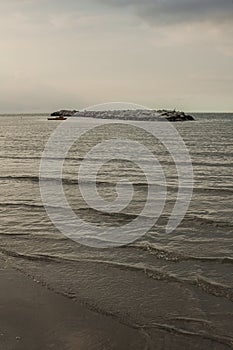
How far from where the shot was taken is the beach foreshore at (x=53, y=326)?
5.46m

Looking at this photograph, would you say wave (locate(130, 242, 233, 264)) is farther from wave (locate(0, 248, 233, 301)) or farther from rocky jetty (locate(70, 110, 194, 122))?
rocky jetty (locate(70, 110, 194, 122))

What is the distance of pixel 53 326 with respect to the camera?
5930 millimetres

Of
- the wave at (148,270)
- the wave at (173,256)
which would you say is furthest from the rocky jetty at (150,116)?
the wave at (148,270)

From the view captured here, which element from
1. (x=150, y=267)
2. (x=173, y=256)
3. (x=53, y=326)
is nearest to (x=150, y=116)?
(x=173, y=256)

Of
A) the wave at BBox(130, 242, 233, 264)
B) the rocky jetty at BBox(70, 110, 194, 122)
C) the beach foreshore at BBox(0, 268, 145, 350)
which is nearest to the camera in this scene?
the beach foreshore at BBox(0, 268, 145, 350)

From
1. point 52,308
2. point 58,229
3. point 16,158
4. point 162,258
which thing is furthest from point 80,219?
point 16,158

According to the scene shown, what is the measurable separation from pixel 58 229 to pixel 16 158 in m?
19.7

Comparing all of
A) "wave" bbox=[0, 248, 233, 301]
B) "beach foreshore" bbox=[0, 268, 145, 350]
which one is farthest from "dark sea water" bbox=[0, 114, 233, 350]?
"beach foreshore" bbox=[0, 268, 145, 350]

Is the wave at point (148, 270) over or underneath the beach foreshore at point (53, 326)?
over

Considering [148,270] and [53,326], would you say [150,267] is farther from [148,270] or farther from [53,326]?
[53,326]

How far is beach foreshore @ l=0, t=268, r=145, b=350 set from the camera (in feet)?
17.9

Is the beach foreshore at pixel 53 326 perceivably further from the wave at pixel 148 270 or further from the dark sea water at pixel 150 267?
the wave at pixel 148 270

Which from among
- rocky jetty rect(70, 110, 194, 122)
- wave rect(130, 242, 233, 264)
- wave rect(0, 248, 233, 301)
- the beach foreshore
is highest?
rocky jetty rect(70, 110, 194, 122)

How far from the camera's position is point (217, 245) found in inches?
390
